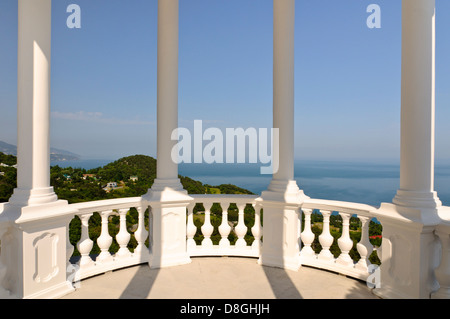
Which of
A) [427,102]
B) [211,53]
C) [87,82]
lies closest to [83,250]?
[427,102]

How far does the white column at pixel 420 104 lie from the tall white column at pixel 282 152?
160 inches

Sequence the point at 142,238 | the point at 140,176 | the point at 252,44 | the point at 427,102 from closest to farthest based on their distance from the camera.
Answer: the point at 427,102 → the point at 142,238 → the point at 140,176 → the point at 252,44

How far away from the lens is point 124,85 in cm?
3853

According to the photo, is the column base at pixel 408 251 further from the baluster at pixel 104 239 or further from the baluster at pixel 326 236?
the baluster at pixel 104 239

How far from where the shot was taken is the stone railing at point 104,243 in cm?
903

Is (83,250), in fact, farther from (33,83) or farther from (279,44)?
(279,44)

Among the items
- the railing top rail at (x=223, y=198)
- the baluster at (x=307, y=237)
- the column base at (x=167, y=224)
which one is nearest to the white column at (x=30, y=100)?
the column base at (x=167, y=224)

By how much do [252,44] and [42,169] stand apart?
32020 millimetres

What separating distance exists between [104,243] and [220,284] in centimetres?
450

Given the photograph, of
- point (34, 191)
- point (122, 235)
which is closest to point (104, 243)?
point (122, 235)

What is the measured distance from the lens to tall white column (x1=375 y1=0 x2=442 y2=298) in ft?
23.2

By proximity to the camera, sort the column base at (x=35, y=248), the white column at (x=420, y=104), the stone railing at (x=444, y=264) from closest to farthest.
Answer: the stone railing at (x=444, y=264), the column base at (x=35, y=248), the white column at (x=420, y=104)

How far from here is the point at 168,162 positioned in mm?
10922

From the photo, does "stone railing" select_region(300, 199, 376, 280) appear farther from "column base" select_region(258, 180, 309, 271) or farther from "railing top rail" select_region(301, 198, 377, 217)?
"column base" select_region(258, 180, 309, 271)
